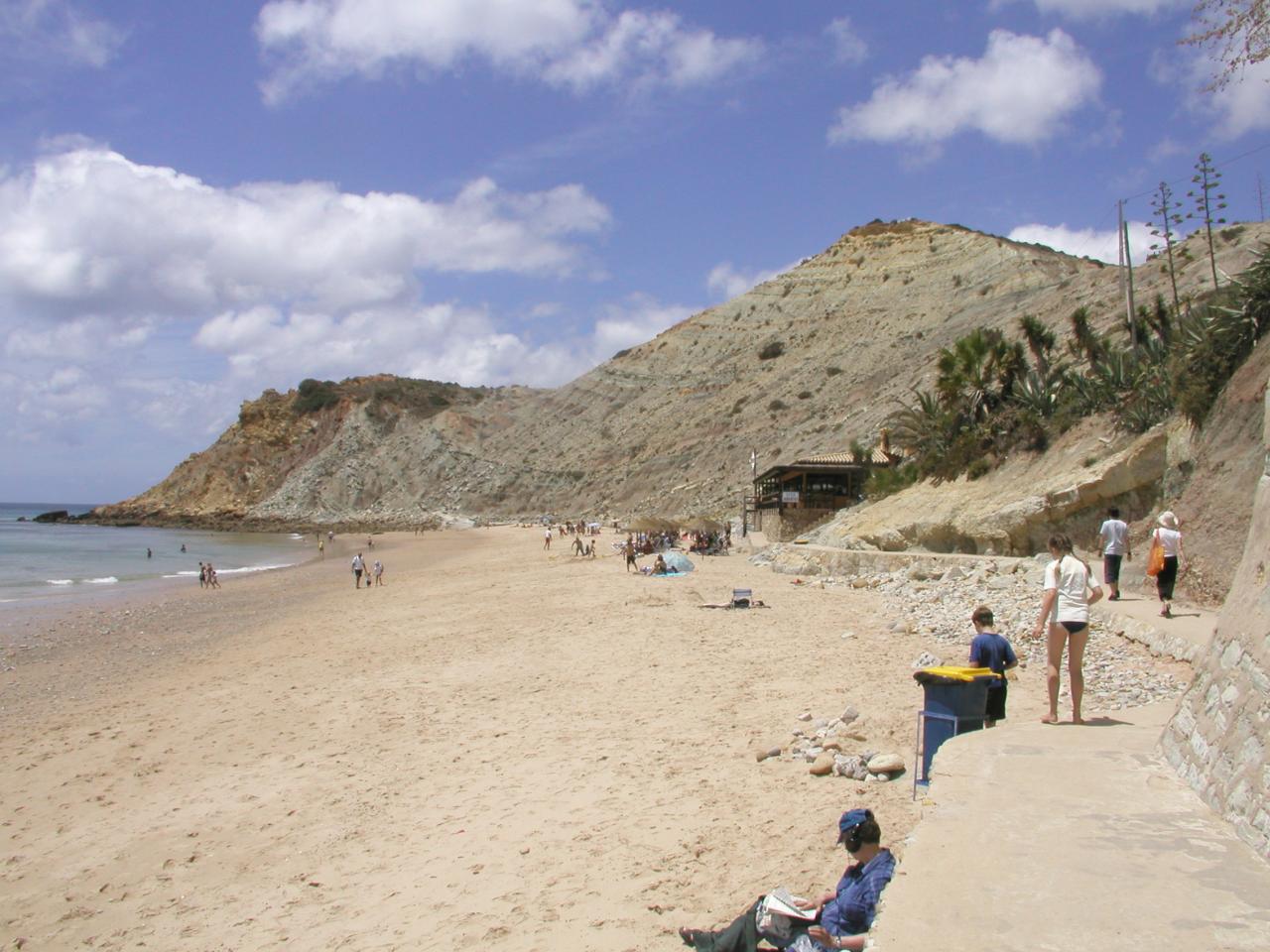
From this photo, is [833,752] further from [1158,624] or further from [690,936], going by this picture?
[1158,624]

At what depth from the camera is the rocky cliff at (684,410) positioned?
5025 centimetres

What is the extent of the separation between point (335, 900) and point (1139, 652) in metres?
7.33

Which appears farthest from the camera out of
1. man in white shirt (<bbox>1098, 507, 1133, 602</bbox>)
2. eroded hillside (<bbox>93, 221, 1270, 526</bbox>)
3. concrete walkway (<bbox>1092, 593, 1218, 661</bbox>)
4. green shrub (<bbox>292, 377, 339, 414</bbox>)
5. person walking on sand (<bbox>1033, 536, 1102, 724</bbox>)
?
green shrub (<bbox>292, 377, 339, 414</bbox>)

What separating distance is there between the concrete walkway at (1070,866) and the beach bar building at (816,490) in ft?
83.0

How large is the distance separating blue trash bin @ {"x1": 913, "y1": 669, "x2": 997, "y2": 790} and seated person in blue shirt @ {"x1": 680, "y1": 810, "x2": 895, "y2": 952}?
1.41 metres

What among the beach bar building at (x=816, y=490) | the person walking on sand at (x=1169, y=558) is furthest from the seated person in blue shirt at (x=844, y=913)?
the beach bar building at (x=816, y=490)

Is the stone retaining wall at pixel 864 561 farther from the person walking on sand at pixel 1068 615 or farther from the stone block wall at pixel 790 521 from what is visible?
the person walking on sand at pixel 1068 615

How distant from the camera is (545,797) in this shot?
21.7 ft

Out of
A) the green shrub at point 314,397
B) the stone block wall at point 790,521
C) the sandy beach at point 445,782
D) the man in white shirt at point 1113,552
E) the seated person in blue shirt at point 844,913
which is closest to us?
the seated person in blue shirt at point 844,913

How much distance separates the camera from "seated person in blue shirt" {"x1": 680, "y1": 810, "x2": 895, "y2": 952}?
3.94 metres

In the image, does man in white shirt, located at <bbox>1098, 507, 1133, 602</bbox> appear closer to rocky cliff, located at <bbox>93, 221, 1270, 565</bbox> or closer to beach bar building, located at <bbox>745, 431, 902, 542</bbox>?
beach bar building, located at <bbox>745, 431, 902, 542</bbox>

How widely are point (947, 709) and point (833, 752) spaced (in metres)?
1.11

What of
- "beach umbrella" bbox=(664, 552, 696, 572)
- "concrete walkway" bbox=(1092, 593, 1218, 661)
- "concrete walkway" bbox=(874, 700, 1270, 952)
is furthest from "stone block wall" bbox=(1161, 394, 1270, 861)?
"beach umbrella" bbox=(664, 552, 696, 572)

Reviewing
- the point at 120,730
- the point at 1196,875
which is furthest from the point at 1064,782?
the point at 120,730
